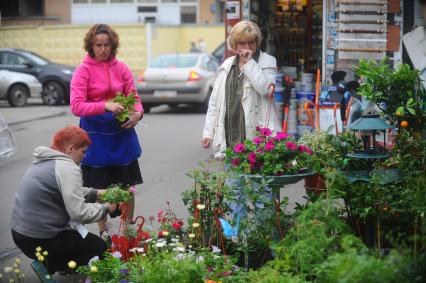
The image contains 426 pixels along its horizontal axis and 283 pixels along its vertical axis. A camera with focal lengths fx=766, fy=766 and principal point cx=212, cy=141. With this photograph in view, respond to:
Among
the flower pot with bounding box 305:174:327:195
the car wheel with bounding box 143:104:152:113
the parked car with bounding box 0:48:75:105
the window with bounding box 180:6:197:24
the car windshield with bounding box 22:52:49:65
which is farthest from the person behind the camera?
the window with bounding box 180:6:197:24

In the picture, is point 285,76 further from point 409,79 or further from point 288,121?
point 409,79

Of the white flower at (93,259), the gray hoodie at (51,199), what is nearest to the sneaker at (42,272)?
the gray hoodie at (51,199)

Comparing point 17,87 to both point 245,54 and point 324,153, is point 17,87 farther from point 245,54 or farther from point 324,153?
point 324,153

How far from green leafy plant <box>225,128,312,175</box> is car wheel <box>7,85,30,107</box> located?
1791 cm

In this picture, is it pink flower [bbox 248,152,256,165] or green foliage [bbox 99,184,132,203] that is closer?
pink flower [bbox 248,152,256,165]

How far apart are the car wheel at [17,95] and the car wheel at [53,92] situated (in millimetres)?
552

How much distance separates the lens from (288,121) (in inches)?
467

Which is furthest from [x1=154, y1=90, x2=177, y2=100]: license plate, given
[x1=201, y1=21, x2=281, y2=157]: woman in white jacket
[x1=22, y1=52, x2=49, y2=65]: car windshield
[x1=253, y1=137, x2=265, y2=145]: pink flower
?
[x1=253, y1=137, x2=265, y2=145]: pink flower

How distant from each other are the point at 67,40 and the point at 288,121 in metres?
25.9

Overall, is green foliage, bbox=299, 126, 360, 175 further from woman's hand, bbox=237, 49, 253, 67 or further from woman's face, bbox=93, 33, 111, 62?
woman's face, bbox=93, 33, 111, 62

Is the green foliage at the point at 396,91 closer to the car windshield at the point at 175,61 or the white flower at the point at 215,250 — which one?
the white flower at the point at 215,250

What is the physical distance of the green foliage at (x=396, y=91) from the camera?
532cm

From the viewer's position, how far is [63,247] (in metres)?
5.27

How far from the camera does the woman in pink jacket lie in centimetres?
624
